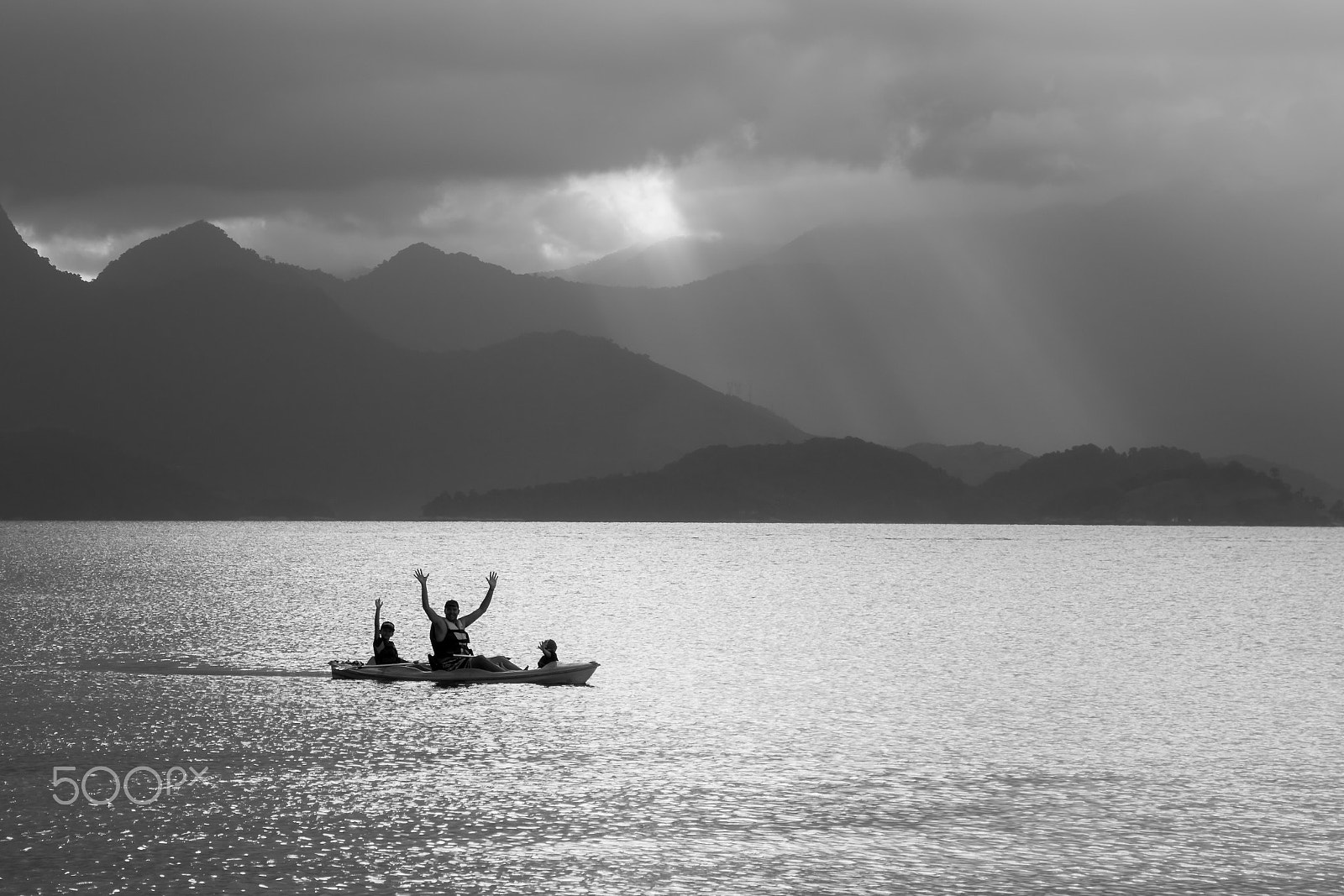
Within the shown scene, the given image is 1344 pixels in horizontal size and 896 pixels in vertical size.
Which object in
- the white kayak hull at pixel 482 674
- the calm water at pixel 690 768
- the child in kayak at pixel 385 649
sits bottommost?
the calm water at pixel 690 768

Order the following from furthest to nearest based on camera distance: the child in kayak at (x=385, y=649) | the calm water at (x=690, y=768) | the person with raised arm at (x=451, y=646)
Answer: the child in kayak at (x=385, y=649) < the person with raised arm at (x=451, y=646) < the calm water at (x=690, y=768)

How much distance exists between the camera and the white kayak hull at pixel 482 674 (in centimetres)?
5494

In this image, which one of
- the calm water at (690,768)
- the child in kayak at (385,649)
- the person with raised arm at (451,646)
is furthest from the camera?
the child in kayak at (385,649)

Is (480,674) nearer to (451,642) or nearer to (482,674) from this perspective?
(482,674)

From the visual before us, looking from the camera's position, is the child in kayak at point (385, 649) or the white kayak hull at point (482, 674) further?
the child in kayak at point (385, 649)

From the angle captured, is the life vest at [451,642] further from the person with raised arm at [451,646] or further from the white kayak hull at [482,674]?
the white kayak hull at [482,674]

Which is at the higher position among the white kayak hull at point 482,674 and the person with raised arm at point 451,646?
the person with raised arm at point 451,646

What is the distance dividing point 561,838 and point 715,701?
83.8 feet

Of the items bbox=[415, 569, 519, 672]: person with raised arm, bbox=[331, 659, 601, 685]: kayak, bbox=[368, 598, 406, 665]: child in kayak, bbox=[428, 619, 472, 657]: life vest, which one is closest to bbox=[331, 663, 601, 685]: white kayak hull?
bbox=[331, 659, 601, 685]: kayak

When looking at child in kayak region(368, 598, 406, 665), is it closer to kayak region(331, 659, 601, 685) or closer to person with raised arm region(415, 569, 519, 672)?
kayak region(331, 659, 601, 685)

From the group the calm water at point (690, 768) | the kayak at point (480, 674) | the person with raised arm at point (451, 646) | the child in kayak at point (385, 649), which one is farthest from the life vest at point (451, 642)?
the child in kayak at point (385, 649)

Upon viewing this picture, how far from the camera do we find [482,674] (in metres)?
54.9

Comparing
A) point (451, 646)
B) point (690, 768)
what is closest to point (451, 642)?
point (451, 646)

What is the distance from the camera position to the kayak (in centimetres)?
5494
